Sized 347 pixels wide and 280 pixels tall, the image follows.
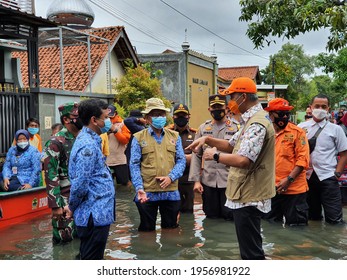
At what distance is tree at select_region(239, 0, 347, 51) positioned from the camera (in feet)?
26.0

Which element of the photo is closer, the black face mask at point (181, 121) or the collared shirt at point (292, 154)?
the collared shirt at point (292, 154)

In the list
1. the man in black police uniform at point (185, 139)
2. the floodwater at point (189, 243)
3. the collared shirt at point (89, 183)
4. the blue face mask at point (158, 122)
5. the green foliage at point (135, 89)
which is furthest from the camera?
the green foliage at point (135, 89)

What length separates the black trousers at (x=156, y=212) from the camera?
6.34 meters

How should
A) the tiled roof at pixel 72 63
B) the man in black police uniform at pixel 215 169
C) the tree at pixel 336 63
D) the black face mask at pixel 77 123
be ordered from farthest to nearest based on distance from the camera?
1. the tiled roof at pixel 72 63
2. the tree at pixel 336 63
3. the man in black police uniform at pixel 215 169
4. the black face mask at pixel 77 123

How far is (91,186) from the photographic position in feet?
13.5

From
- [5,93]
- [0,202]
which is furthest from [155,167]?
[5,93]

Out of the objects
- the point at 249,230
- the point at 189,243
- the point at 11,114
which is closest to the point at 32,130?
the point at 11,114

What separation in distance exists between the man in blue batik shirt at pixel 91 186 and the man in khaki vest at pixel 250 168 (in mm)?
871

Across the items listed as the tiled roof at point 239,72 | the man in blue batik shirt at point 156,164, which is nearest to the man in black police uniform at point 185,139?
the man in blue batik shirt at point 156,164

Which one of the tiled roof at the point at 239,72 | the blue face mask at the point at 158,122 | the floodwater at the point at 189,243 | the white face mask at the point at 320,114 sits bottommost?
the floodwater at the point at 189,243

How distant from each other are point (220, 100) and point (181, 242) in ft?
7.24

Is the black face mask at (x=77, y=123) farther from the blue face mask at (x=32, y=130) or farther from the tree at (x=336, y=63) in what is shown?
the tree at (x=336, y=63)

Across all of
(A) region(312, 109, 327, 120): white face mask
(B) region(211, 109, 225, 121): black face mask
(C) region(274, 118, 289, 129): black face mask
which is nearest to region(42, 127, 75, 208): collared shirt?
(B) region(211, 109, 225, 121): black face mask
